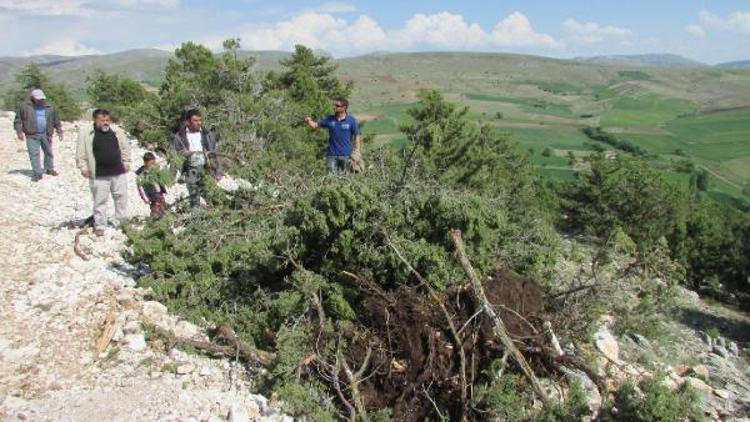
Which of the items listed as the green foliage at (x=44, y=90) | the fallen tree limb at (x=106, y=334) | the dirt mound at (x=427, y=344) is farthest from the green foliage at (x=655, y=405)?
the green foliage at (x=44, y=90)

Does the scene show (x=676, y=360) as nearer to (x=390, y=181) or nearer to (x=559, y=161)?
(x=390, y=181)

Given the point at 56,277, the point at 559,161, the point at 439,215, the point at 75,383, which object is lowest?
the point at 559,161

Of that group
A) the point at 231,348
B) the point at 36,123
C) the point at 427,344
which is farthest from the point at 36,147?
the point at 427,344

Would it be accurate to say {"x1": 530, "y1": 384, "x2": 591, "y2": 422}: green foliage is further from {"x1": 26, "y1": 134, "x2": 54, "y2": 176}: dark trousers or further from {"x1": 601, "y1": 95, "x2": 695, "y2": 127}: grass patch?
{"x1": 601, "y1": 95, "x2": 695, "y2": 127}: grass patch

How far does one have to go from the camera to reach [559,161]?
6944 cm

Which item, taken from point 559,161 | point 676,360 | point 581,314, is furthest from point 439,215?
point 559,161

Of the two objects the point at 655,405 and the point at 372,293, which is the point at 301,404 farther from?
the point at 655,405

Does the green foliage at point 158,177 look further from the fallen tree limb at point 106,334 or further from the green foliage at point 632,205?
the green foliage at point 632,205

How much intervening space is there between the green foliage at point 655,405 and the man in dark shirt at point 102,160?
6.40m

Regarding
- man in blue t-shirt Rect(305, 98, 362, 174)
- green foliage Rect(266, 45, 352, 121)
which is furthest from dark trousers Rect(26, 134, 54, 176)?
green foliage Rect(266, 45, 352, 121)

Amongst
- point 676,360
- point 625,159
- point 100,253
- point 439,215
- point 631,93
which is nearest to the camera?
point 439,215

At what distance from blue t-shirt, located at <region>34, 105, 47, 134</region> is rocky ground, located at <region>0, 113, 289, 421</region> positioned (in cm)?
316

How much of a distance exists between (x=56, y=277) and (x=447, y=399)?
4.59 meters

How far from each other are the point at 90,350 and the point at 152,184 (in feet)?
8.52
